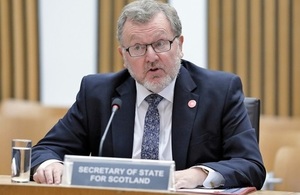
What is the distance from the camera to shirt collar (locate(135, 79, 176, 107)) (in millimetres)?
3418

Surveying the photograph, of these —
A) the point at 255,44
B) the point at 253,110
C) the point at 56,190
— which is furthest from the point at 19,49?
the point at 56,190

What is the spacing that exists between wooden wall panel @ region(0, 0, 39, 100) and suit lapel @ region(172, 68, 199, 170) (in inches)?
125

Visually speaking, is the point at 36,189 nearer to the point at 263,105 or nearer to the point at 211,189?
the point at 211,189

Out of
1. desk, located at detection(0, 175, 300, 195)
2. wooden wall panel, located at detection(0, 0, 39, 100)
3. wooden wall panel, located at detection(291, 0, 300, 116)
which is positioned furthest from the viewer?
wooden wall panel, located at detection(0, 0, 39, 100)

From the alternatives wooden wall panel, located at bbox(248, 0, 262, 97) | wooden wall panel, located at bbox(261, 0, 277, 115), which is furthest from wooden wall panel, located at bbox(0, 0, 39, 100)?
wooden wall panel, located at bbox(261, 0, 277, 115)

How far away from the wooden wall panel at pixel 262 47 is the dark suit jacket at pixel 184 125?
271cm

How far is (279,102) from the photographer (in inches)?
246

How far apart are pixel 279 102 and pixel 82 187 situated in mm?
3961

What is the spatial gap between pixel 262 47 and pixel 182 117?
298 cm

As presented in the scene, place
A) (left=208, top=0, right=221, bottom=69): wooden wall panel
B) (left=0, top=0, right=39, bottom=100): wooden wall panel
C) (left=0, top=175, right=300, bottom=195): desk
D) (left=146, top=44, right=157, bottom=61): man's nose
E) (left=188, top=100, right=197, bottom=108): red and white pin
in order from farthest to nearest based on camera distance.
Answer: (left=0, top=0, right=39, bottom=100): wooden wall panel
(left=208, top=0, right=221, bottom=69): wooden wall panel
(left=188, top=100, right=197, bottom=108): red and white pin
(left=146, top=44, right=157, bottom=61): man's nose
(left=0, top=175, right=300, bottom=195): desk

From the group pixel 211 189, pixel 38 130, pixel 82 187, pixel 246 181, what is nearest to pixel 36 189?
pixel 82 187

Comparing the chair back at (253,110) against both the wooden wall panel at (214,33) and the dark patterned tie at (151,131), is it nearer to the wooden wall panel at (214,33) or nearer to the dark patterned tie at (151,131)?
the dark patterned tie at (151,131)

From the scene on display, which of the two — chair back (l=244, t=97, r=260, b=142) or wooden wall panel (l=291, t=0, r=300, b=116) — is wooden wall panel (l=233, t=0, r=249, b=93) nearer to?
wooden wall panel (l=291, t=0, r=300, b=116)

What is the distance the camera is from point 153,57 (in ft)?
10.7
